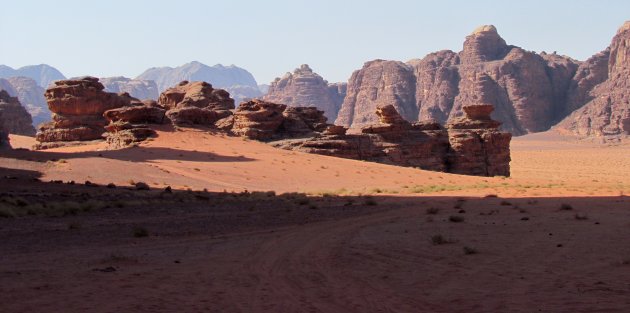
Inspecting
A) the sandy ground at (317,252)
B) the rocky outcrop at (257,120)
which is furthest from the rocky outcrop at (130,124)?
the sandy ground at (317,252)

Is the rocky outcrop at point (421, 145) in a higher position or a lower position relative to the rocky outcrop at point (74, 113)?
lower

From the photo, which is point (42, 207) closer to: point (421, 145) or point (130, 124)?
point (130, 124)

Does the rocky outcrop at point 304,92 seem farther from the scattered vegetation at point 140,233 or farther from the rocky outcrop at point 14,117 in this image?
the scattered vegetation at point 140,233

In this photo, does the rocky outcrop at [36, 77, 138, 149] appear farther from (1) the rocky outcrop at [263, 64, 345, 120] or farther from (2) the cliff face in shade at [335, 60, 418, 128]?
(1) the rocky outcrop at [263, 64, 345, 120]

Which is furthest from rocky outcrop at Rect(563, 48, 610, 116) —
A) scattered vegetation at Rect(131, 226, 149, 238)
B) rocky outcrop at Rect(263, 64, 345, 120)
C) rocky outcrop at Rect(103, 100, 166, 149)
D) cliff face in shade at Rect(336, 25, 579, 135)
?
scattered vegetation at Rect(131, 226, 149, 238)

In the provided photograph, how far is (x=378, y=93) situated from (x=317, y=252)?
138668 mm

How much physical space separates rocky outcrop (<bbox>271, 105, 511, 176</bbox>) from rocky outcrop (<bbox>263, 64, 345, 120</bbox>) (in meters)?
114

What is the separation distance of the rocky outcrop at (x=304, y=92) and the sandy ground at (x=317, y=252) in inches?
5522

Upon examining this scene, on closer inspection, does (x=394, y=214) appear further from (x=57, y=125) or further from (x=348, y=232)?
(x=57, y=125)

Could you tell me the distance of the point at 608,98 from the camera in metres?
127

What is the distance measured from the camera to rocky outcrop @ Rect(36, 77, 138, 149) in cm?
4956

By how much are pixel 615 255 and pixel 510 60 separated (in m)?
136

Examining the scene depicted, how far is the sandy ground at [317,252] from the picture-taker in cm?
750

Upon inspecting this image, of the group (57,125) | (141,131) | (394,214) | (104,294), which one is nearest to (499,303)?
(104,294)
